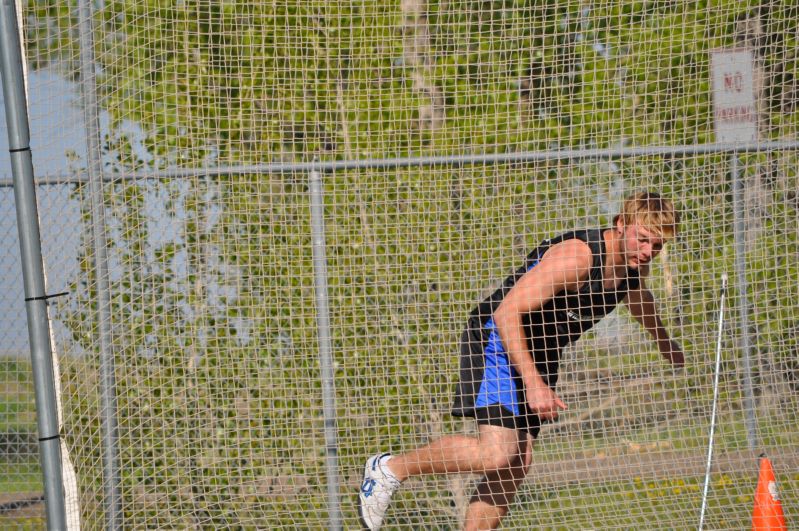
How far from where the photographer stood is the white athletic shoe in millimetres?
4066

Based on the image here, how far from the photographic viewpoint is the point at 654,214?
3.73 m

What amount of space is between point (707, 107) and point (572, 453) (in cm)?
198

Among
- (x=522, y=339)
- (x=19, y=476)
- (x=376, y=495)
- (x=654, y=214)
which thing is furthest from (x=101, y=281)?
(x=654, y=214)

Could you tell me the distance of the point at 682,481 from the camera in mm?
4730

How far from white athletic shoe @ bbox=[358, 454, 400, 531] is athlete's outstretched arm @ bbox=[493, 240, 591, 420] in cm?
84

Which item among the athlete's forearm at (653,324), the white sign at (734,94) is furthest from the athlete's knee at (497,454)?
the white sign at (734,94)

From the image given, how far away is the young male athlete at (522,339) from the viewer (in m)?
3.72

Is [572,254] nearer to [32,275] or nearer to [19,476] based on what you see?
[32,275]

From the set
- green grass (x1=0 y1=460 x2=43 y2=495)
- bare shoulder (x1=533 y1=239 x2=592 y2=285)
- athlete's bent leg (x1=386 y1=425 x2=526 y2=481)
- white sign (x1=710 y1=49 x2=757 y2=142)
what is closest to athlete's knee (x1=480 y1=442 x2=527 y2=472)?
athlete's bent leg (x1=386 y1=425 x2=526 y2=481)

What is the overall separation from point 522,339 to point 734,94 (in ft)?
6.12

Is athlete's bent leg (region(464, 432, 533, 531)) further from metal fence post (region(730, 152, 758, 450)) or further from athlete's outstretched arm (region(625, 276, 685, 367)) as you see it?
metal fence post (region(730, 152, 758, 450))

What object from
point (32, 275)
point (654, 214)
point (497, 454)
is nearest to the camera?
point (32, 275)

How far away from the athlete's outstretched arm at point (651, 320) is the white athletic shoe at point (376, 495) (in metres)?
1.35

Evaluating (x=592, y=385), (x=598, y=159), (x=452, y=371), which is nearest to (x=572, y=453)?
(x=592, y=385)
